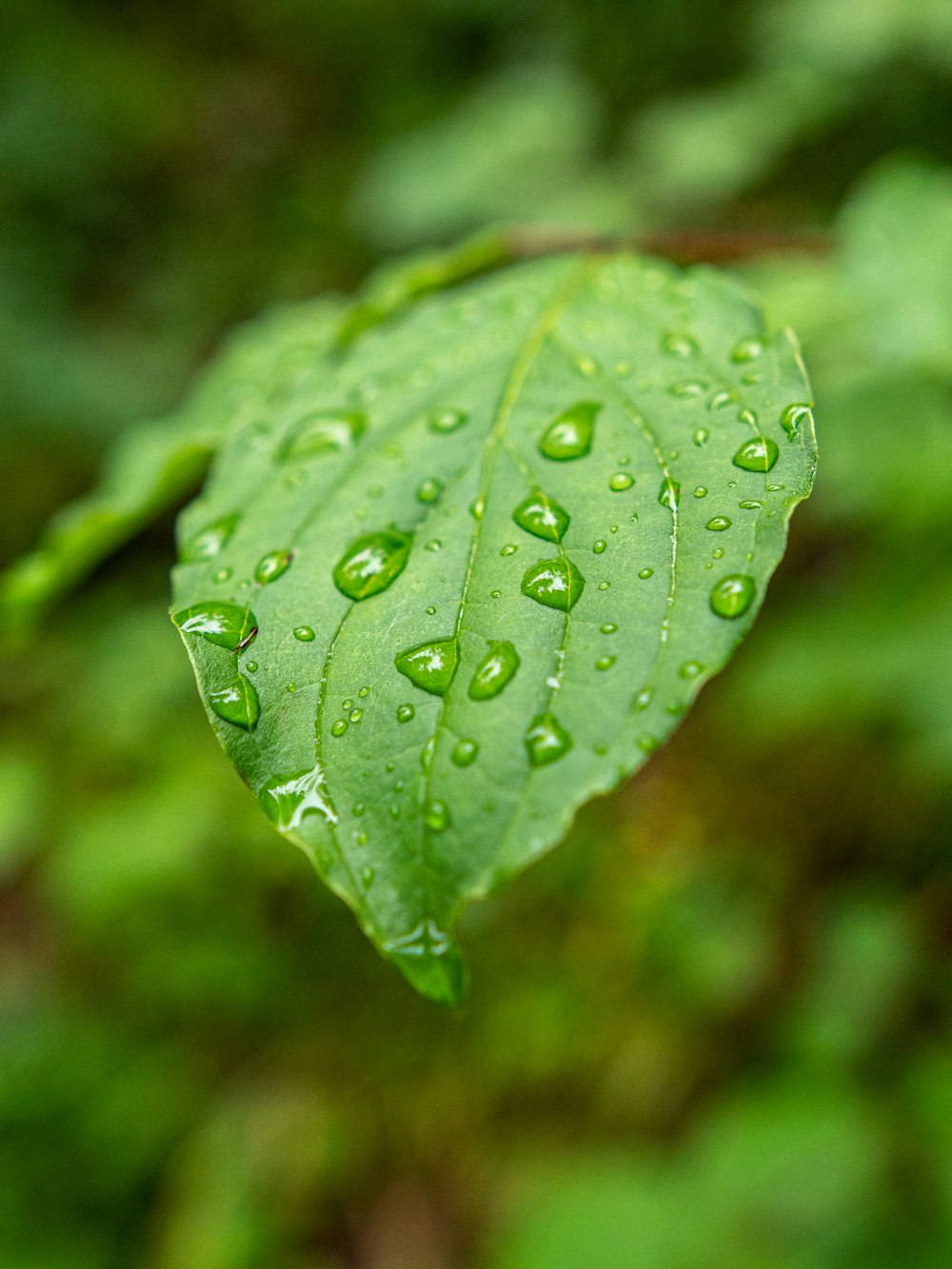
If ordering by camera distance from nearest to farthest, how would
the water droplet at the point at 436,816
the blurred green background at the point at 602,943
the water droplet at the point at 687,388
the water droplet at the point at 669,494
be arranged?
the water droplet at the point at 436,816 → the water droplet at the point at 669,494 → the water droplet at the point at 687,388 → the blurred green background at the point at 602,943

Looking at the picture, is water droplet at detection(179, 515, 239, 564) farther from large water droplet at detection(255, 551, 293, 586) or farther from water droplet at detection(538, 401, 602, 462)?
water droplet at detection(538, 401, 602, 462)

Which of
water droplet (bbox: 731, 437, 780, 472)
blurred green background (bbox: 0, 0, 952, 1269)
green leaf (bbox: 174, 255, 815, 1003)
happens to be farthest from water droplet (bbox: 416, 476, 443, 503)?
blurred green background (bbox: 0, 0, 952, 1269)

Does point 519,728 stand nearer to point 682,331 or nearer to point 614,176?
point 682,331

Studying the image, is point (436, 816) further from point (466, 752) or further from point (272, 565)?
point (272, 565)

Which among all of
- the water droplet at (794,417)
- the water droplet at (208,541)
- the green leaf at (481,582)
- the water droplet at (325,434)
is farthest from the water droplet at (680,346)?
the water droplet at (208,541)

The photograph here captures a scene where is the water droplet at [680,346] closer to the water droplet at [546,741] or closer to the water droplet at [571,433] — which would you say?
the water droplet at [571,433]

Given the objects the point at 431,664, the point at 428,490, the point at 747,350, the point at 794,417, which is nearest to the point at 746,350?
the point at 747,350
